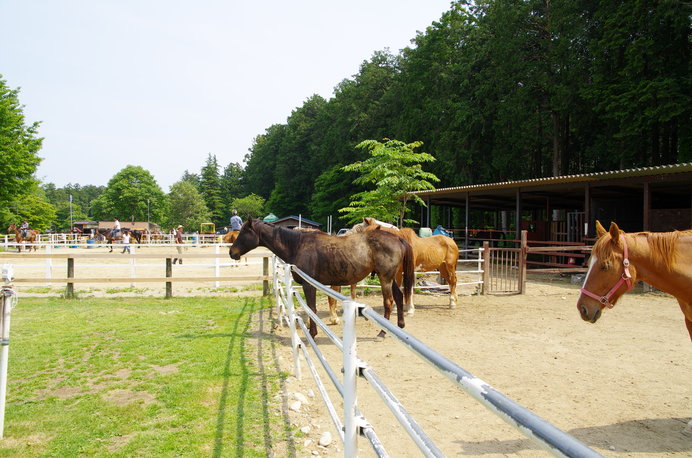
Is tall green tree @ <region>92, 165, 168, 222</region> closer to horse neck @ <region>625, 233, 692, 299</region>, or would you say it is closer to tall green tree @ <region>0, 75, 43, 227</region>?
tall green tree @ <region>0, 75, 43, 227</region>

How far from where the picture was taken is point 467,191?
20500 mm

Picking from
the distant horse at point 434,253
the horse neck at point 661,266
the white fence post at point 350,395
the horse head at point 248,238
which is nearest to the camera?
the white fence post at point 350,395

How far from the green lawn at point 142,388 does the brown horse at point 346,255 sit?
1325mm

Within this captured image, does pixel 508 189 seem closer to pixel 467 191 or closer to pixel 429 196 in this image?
pixel 467 191

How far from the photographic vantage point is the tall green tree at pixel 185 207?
6719 centimetres

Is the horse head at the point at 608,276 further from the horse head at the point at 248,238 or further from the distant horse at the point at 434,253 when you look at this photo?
the distant horse at the point at 434,253

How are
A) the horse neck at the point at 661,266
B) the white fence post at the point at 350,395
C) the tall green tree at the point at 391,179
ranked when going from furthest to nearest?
1. the tall green tree at the point at 391,179
2. the horse neck at the point at 661,266
3. the white fence post at the point at 350,395

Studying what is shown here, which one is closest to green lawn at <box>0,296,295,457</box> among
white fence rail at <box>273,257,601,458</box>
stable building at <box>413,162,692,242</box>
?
white fence rail at <box>273,257,601,458</box>

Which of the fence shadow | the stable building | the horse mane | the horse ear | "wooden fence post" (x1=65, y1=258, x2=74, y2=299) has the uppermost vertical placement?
the stable building

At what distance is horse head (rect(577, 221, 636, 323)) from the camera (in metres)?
3.49

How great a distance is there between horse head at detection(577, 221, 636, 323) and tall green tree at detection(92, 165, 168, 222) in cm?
8241

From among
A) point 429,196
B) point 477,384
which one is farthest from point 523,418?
point 429,196

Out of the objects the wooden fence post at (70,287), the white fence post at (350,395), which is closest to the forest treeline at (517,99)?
the wooden fence post at (70,287)

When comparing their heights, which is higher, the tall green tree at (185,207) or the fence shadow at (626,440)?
the tall green tree at (185,207)
